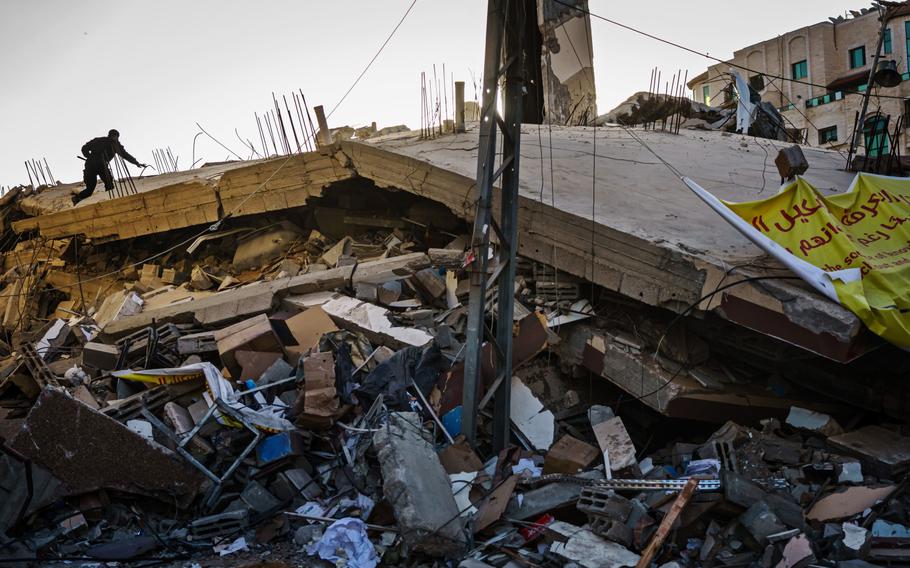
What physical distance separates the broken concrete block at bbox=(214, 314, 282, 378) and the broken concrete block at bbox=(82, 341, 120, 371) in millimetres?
1216

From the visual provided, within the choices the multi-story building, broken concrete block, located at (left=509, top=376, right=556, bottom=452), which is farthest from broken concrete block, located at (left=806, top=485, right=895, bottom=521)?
the multi-story building

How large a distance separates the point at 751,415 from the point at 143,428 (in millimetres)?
5518

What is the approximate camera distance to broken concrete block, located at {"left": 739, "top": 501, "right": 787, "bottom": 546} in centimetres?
450

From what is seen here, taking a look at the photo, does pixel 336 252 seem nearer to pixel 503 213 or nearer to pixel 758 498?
pixel 503 213

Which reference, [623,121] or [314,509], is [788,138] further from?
[314,509]

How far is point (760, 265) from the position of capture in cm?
578

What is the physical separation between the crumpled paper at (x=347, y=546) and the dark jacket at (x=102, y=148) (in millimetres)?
10116

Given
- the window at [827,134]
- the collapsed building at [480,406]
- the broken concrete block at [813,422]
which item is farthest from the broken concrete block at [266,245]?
the window at [827,134]

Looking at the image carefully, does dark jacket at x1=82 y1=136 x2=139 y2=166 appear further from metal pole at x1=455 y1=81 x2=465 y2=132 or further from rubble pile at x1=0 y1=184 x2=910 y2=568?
metal pole at x1=455 y1=81 x2=465 y2=132

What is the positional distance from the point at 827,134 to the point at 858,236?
96.5 feet

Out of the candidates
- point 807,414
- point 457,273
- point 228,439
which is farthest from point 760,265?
point 228,439

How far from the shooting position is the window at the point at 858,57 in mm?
31591

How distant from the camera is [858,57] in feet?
105

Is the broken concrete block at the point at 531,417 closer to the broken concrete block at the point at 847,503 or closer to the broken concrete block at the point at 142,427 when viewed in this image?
the broken concrete block at the point at 847,503
